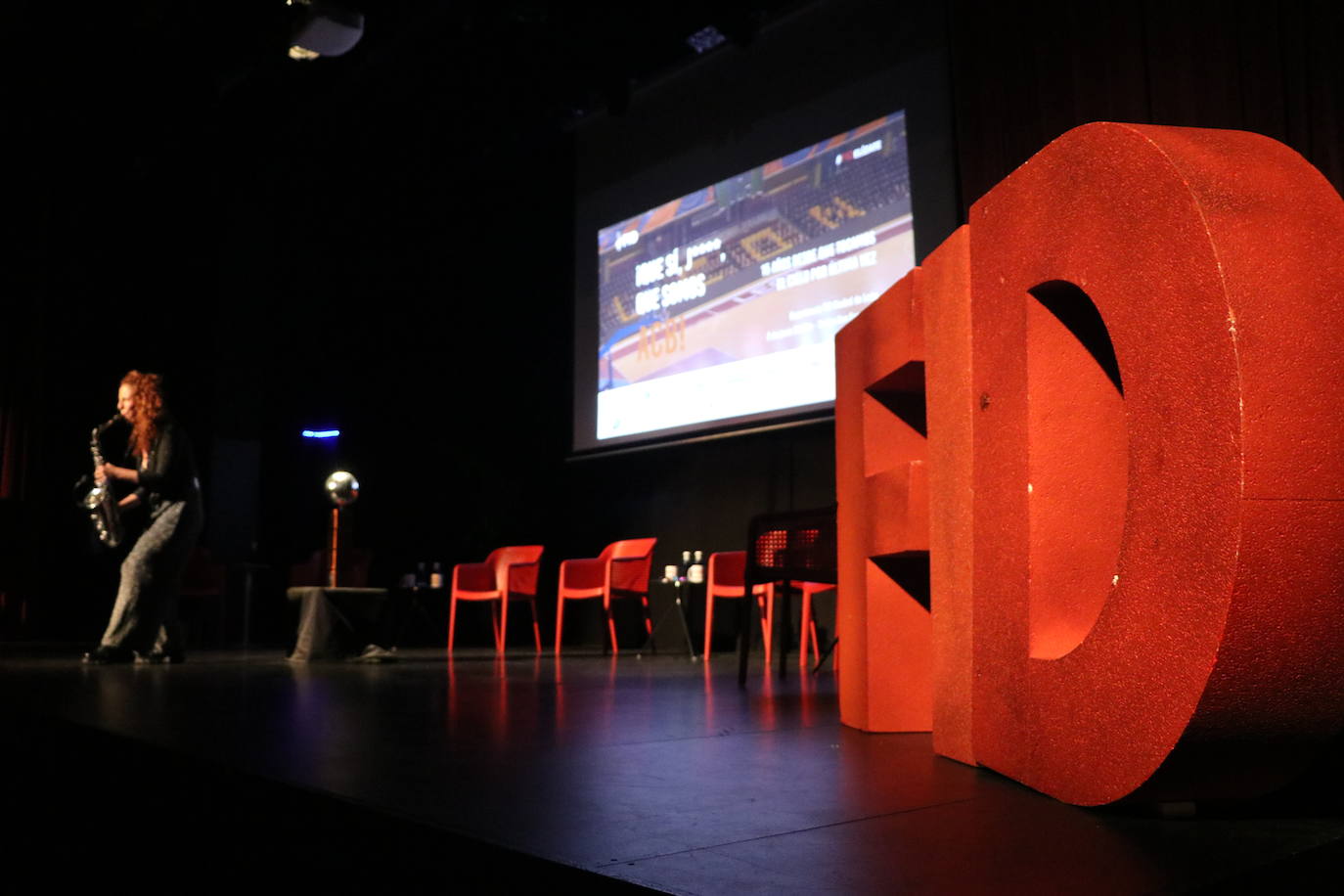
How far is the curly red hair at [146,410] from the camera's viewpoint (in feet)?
16.6

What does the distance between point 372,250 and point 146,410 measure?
16.9 feet

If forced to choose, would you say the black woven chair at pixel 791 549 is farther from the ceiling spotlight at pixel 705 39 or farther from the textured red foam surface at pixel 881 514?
the ceiling spotlight at pixel 705 39

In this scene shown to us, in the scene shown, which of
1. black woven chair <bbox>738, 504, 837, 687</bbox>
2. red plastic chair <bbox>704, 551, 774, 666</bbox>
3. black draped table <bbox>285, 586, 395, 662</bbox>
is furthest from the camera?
red plastic chair <bbox>704, 551, 774, 666</bbox>

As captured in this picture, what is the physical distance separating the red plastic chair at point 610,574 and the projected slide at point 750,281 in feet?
3.24

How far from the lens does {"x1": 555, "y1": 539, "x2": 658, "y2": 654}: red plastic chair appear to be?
7.01 meters

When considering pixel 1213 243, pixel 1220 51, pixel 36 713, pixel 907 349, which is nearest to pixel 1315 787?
pixel 1213 243

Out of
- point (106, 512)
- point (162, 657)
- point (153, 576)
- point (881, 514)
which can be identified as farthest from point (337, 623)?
point (881, 514)

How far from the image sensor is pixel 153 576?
4.93 meters

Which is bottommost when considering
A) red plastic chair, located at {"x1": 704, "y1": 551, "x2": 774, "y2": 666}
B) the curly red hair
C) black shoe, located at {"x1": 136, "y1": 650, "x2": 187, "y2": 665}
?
black shoe, located at {"x1": 136, "y1": 650, "x2": 187, "y2": 665}

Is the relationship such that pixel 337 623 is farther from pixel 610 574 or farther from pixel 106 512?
pixel 610 574

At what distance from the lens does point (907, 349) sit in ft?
7.39

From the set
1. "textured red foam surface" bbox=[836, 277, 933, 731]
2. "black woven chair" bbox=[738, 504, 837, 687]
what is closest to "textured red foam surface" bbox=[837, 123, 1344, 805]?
"textured red foam surface" bbox=[836, 277, 933, 731]

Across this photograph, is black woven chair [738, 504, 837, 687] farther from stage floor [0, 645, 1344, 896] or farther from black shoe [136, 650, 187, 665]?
black shoe [136, 650, 187, 665]

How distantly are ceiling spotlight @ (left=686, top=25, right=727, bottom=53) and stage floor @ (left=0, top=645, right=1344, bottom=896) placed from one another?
5.77 metres
